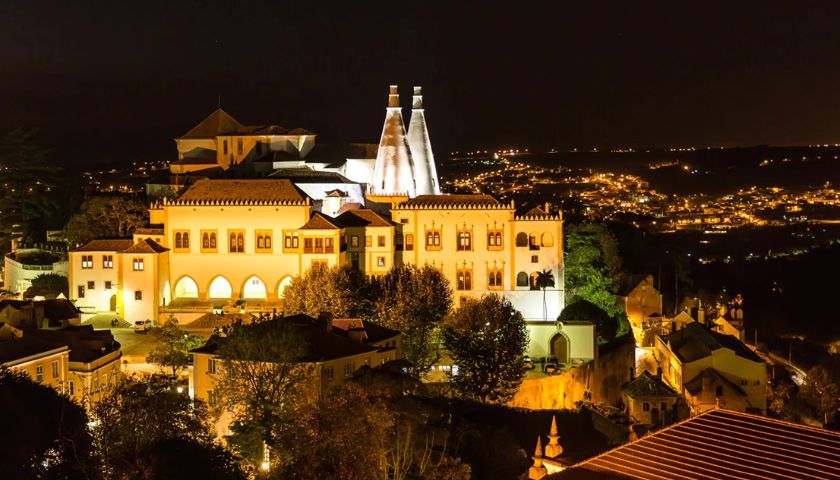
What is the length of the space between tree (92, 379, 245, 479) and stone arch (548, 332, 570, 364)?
16.8 m

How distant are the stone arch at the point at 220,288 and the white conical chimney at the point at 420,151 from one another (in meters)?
10.1

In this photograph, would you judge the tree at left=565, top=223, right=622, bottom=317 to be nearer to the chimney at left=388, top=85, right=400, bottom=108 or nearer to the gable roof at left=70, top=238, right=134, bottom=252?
the chimney at left=388, top=85, right=400, bottom=108

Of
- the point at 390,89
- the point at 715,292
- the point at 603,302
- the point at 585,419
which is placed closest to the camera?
the point at 585,419

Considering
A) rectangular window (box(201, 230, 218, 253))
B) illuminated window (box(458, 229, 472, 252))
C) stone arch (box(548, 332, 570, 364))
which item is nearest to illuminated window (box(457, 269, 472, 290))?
illuminated window (box(458, 229, 472, 252))

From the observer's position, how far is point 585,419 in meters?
38.2

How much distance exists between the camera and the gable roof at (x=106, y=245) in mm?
47156

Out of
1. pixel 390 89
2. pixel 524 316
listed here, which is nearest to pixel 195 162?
pixel 390 89

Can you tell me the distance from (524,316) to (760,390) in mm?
9250

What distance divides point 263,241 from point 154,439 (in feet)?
70.1

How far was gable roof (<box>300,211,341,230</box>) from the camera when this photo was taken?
46.5m

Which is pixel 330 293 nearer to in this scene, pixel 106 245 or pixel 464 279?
pixel 464 279

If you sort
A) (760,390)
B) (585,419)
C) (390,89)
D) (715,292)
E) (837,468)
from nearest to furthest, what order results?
(837,468)
(585,419)
(760,390)
(390,89)
(715,292)

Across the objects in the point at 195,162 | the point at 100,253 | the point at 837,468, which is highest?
the point at 195,162

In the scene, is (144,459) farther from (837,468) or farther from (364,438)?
(837,468)
